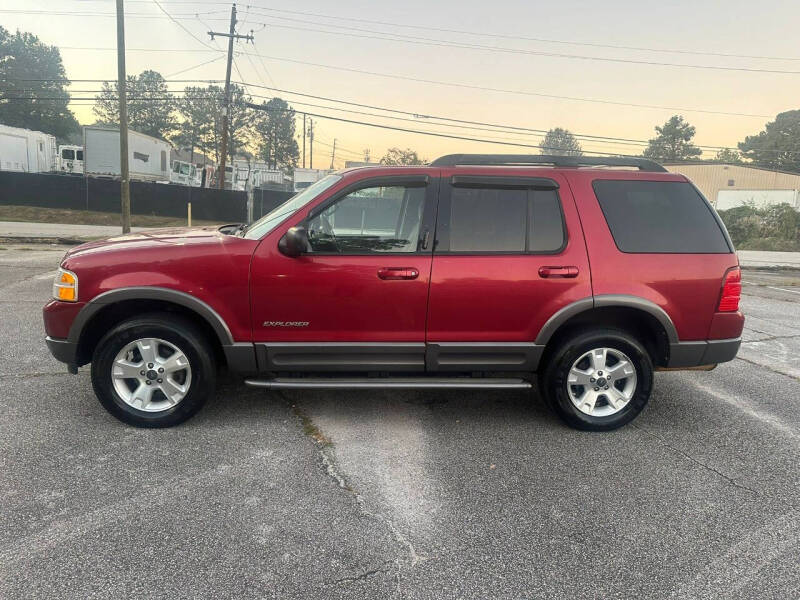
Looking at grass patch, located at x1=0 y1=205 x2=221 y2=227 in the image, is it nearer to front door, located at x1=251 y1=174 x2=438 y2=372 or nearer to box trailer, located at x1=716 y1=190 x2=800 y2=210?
front door, located at x1=251 y1=174 x2=438 y2=372

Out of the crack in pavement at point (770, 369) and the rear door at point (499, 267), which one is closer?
the rear door at point (499, 267)

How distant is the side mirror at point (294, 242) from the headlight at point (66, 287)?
4.52 feet

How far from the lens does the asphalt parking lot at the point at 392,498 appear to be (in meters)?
2.32

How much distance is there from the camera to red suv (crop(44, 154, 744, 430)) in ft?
11.7

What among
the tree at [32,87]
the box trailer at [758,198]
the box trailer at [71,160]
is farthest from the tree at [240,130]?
the box trailer at [758,198]

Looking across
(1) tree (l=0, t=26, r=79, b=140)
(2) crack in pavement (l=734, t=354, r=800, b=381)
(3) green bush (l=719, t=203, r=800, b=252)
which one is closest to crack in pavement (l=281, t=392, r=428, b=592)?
(2) crack in pavement (l=734, t=354, r=800, b=381)

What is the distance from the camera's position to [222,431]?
12.1ft

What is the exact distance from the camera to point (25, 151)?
1278 inches

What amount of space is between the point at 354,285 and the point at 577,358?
1650mm

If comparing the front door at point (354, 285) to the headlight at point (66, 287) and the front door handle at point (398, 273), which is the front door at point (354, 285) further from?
the headlight at point (66, 287)

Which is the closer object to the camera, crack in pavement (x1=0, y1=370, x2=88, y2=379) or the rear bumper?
the rear bumper

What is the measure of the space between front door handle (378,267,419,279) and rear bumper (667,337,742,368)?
193 cm

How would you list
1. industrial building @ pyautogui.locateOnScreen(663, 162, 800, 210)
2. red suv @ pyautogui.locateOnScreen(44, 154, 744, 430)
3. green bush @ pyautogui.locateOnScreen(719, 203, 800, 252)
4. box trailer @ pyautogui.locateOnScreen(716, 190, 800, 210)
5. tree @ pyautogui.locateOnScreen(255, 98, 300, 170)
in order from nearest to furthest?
red suv @ pyautogui.locateOnScreen(44, 154, 744, 430)
green bush @ pyautogui.locateOnScreen(719, 203, 800, 252)
box trailer @ pyautogui.locateOnScreen(716, 190, 800, 210)
industrial building @ pyautogui.locateOnScreen(663, 162, 800, 210)
tree @ pyautogui.locateOnScreen(255, 98, 300, 170)

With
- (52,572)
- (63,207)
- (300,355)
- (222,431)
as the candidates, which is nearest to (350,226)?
(300,355)
